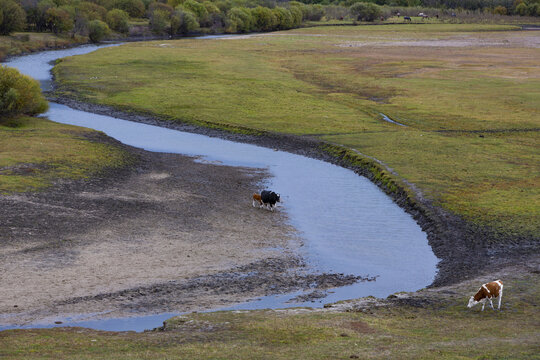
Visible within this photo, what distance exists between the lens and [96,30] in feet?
469

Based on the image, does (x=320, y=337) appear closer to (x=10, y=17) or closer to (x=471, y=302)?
(x=471, y=302)

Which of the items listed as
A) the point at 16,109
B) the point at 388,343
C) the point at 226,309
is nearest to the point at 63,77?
the point at 16,109

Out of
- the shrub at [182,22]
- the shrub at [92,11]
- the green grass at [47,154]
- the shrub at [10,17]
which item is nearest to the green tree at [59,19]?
the shrub at [92,11]

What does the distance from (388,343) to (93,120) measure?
49427 mm

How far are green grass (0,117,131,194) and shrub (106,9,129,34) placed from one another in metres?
107

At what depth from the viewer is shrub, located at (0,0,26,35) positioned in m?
125

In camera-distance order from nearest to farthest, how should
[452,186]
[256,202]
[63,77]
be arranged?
[256,202] → [452,186] → [63,77]

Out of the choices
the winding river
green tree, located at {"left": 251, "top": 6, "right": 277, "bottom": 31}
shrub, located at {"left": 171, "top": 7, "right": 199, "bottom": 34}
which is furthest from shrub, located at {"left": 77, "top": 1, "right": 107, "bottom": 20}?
the winding river

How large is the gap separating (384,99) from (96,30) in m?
86.4

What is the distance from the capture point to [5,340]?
1958cm

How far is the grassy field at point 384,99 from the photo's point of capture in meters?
42.7

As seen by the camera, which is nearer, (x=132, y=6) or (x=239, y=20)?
(x=132, y=6)

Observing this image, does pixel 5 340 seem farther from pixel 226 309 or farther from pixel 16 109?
pixel 16 109

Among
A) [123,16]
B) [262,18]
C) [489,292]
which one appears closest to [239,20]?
[262,18]
